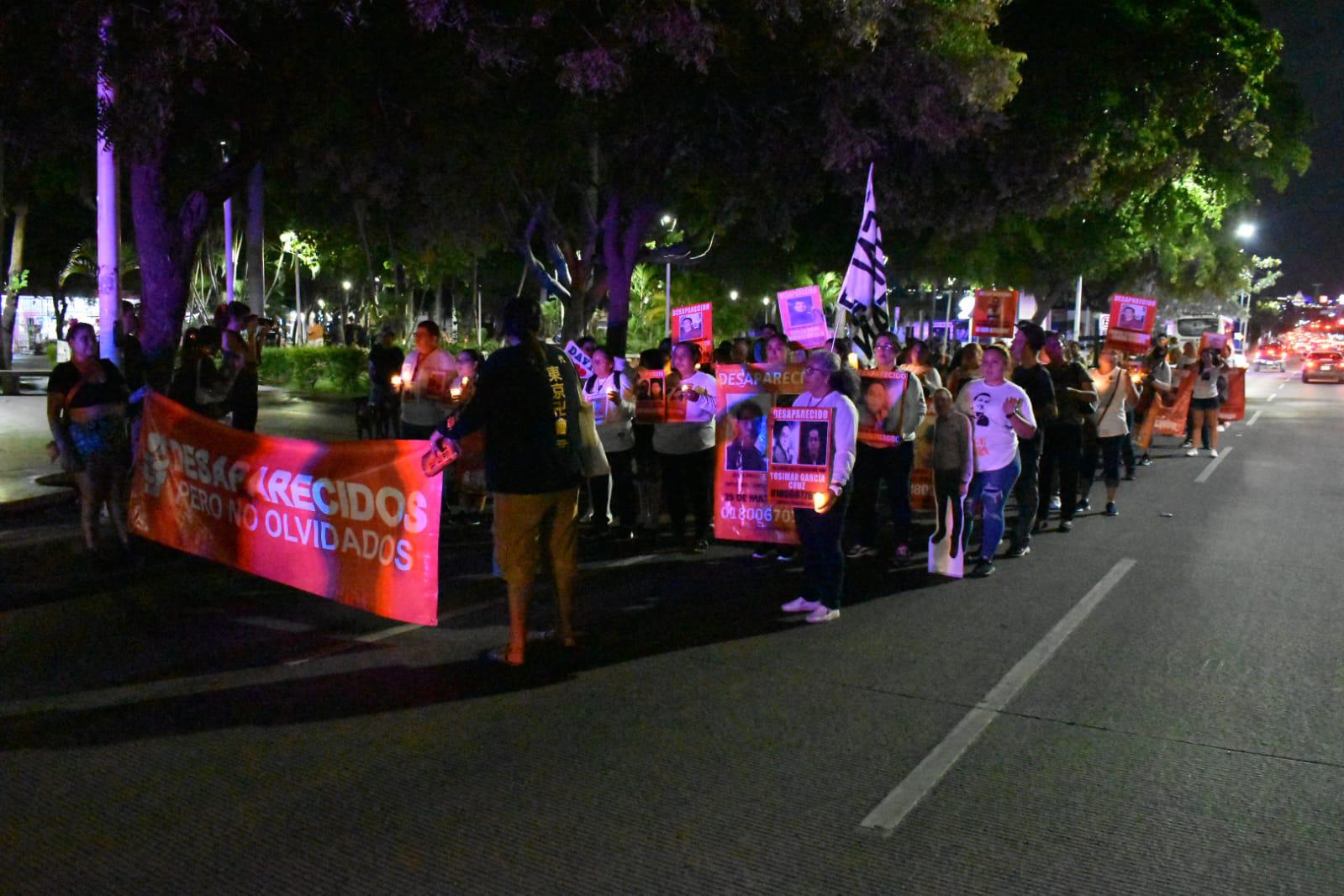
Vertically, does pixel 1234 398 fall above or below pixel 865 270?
below

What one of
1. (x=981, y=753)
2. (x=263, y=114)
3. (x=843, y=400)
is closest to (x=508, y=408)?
(x=843, y=400)

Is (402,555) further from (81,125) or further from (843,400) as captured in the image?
(81,125)

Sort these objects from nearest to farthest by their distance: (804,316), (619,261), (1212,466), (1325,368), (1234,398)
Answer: (804,316) < (1212,466) < (619,261) < (1234,398) < (1325,368)

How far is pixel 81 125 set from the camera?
43.1ft

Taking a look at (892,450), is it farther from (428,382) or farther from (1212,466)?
(1212,466)

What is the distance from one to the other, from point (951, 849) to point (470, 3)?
9.86 meters

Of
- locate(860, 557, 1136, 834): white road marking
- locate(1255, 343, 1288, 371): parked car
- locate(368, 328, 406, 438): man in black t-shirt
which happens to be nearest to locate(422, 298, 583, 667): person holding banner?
locate(860, 557, 1136, 834): white road marking

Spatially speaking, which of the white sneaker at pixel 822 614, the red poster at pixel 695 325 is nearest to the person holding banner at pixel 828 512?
the white sneaker at pixel 822 614

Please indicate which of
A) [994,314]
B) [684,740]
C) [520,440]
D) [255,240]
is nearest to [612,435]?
[520,440]

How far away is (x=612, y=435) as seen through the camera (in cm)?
1073

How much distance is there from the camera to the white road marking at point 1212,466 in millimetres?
15375

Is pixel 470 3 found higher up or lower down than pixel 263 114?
higher up

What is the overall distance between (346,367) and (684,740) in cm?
2368

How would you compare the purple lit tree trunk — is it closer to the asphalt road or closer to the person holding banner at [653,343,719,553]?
the person holding banner at [653,343,719,553]
